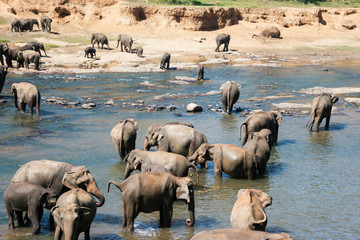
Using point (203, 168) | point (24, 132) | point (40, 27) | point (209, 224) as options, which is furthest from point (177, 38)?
point (209, 224)

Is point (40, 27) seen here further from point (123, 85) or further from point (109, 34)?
point (123, 85)

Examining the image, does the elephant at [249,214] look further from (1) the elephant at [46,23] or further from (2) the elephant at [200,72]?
(1) the elephant at [46,23]

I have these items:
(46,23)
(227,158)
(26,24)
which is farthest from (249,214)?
(26,24)

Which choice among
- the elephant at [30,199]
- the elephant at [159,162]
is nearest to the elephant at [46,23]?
the elephant at [159,162]

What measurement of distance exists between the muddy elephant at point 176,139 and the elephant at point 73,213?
16.6ft

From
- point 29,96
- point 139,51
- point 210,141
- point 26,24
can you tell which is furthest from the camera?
point 26,24

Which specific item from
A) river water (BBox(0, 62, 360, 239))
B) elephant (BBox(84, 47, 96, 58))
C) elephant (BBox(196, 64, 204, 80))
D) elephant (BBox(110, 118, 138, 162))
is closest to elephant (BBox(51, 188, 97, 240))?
river water (BBox(0, 62, 360, 239))

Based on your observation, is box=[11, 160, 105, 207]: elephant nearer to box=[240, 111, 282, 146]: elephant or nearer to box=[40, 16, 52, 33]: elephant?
box=[240, 111, 282, 146]: elephant

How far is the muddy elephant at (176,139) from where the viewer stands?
13010 millimetres

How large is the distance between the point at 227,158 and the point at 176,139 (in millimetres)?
1610

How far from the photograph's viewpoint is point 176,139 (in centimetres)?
1309

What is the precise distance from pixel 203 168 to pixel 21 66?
941 inches

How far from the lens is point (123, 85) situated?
29.0 metres

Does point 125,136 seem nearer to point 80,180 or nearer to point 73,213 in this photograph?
point 80,180
